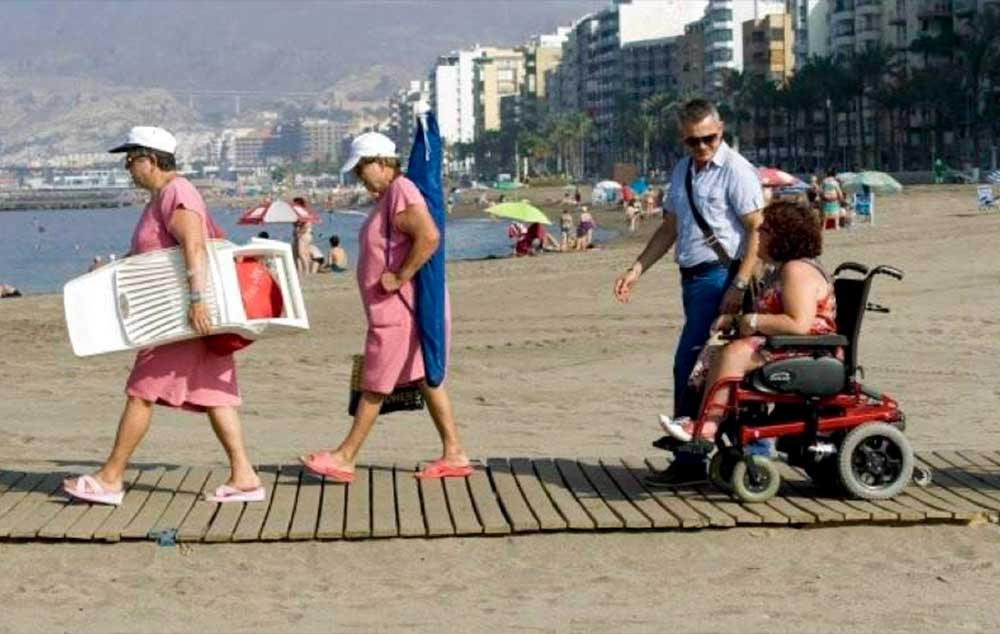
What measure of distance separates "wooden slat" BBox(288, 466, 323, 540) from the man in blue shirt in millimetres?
1548

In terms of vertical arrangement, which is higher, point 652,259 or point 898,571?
point 652,259

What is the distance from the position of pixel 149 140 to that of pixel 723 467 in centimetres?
268

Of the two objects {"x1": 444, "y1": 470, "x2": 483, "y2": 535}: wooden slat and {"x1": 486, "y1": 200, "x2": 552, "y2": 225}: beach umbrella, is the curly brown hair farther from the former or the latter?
{"x1": 486, "y1": 200, "x2": 552, "y2": 225}: beach umbrella

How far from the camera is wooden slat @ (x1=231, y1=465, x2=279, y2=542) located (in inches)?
282

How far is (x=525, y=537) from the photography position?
718 cm

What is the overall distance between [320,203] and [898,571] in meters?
184

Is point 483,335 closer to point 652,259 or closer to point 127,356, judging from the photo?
point 127,356

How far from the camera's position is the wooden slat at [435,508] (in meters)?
7.22

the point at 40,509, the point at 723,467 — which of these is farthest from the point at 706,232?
the point at 40,509

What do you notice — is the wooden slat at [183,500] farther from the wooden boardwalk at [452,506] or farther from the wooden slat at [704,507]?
the wooden slat at [704,507]

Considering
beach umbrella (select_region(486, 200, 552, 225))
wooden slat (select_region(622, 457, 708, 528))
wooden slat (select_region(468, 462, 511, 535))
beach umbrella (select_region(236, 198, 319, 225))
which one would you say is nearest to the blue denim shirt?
wooden slat (select_region(622, 457, 708, 528))

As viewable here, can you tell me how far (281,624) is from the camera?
6.04m

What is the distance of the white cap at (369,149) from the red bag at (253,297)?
0.58m

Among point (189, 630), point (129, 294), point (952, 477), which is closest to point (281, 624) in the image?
point (189, 630)
